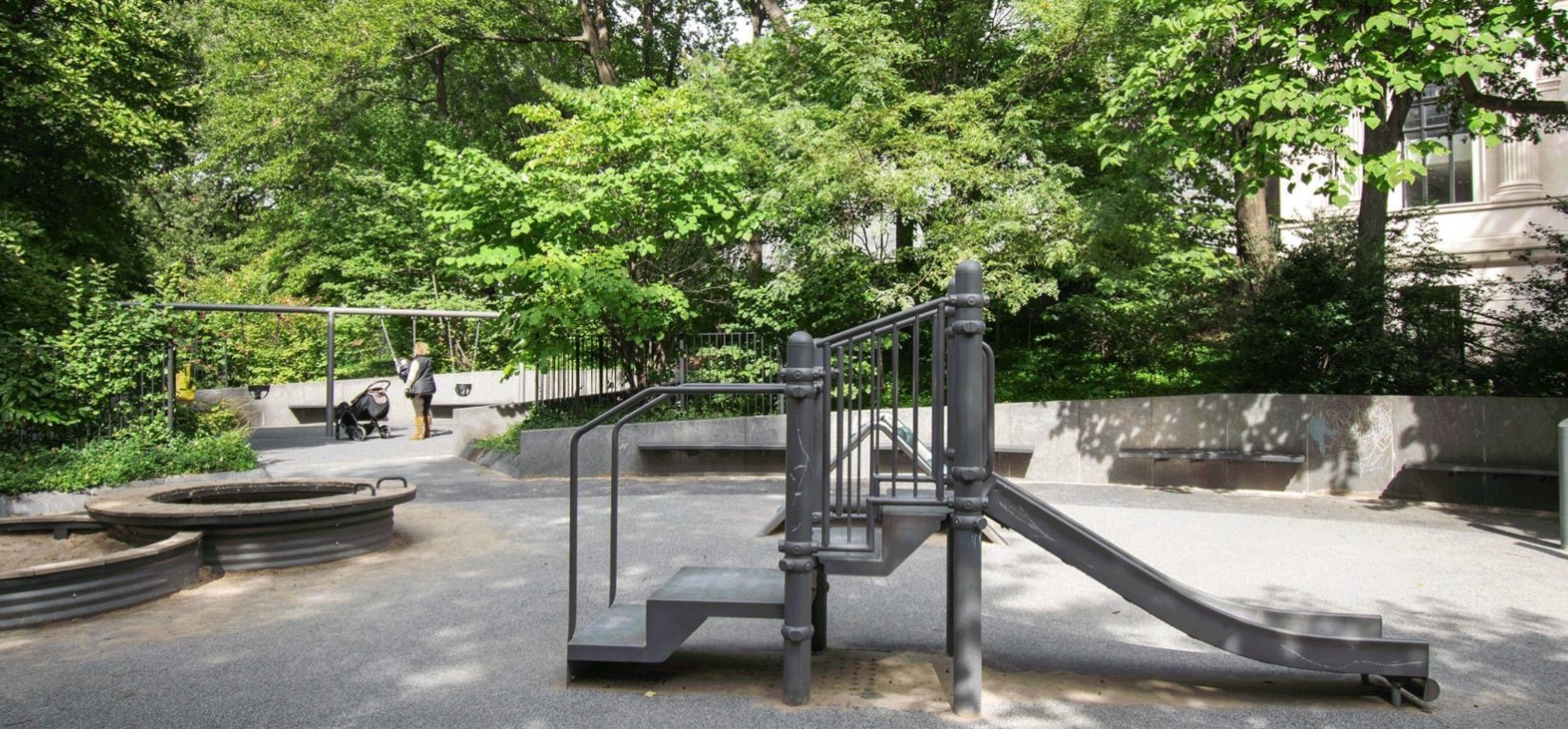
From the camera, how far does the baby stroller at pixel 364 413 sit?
18.2 m

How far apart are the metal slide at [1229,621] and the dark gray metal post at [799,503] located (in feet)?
2.77

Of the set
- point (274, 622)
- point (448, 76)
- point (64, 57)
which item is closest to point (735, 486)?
point (274, 622)

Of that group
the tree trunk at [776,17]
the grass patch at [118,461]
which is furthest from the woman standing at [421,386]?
the tree trunk at [776,17]

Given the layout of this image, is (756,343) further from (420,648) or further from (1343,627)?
(1343,627)

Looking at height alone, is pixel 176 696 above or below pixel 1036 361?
below

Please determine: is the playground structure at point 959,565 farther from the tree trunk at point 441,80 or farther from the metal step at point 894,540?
the tree trunk at point 441,80

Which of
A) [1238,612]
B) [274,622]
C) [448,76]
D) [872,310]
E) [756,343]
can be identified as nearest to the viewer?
[1238,612]

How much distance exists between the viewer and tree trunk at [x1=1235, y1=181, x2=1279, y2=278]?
43.1 ft

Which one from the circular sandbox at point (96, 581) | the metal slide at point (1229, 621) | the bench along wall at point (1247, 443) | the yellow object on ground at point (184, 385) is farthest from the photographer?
the yellow object on ground at point (184, 385)

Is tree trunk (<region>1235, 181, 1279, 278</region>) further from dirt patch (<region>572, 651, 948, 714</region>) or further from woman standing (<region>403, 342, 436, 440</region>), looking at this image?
woman standing (<region>403, 342, 436, 440</region>)

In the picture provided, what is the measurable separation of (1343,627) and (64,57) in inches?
641

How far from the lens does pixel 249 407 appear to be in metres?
21.6

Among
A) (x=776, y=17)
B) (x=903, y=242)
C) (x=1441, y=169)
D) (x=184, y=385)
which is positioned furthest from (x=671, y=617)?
(x=1441, y=169)

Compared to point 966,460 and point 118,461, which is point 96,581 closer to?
point 966,460
